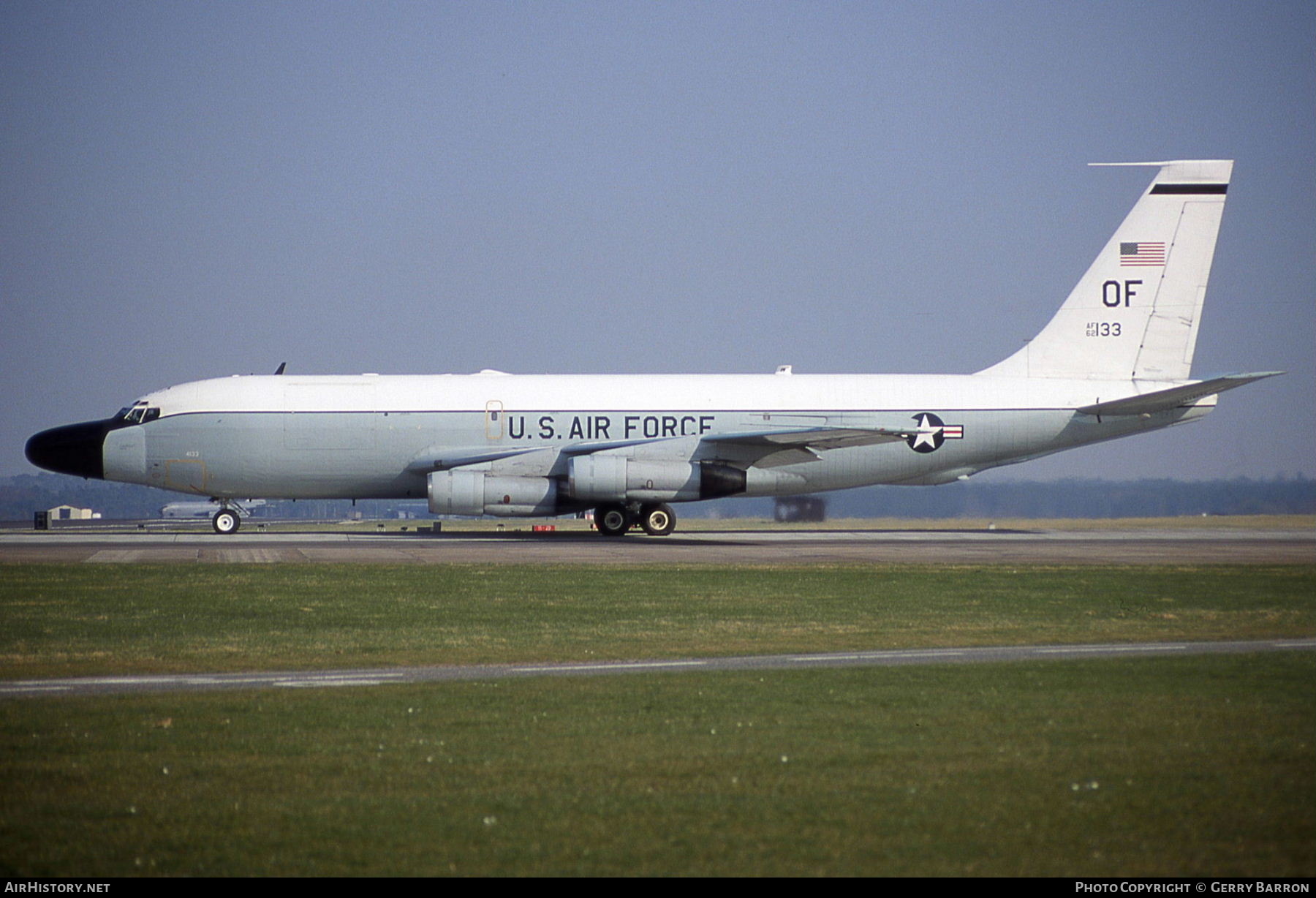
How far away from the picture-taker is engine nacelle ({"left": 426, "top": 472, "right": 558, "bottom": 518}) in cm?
3266

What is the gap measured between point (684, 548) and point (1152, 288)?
56.8ft

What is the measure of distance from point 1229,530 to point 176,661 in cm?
3459

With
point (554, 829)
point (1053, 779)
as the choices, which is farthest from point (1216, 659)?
point (554, 829)

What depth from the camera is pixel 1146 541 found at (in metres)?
32.8

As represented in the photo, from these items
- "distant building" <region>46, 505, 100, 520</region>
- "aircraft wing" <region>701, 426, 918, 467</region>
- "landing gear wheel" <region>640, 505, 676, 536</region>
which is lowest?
"distant building" <region>46, 505, 100, 520</region>

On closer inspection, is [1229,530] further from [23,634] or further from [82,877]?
[82,877]

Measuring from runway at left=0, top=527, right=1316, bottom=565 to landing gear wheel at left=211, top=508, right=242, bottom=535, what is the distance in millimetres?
384

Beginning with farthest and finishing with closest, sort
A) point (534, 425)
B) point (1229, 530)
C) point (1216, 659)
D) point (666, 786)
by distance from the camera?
1. point (1229, 530)
2. point (534, 425)
3. point (1216, 659)
4. point (666, 786)

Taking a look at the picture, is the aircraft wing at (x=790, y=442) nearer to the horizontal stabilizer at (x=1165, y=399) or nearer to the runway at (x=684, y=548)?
the runway at (x=684, y=548)

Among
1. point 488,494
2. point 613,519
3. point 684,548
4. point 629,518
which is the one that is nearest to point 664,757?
point 684,548

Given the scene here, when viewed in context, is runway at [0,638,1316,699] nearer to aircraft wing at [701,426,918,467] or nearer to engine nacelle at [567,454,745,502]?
aircraft wing at [701,426,918,467]

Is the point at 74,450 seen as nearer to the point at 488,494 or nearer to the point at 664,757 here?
the point at 488,494

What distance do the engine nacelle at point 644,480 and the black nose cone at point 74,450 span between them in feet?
45.7

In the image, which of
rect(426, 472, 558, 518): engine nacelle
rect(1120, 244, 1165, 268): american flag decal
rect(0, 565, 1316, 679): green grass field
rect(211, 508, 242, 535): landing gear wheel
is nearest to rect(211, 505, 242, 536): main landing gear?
rect(211, 508, 242, 535): landing gear wheel
